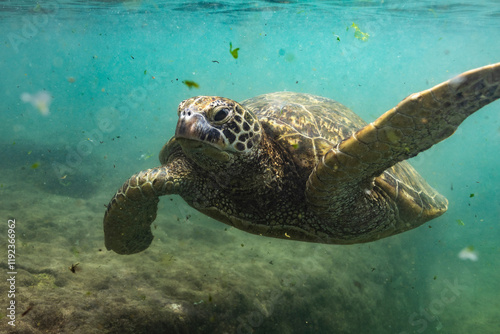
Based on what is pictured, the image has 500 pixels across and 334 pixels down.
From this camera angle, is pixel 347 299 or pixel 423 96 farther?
pixel 347 299

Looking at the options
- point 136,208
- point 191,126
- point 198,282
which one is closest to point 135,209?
point 136,208

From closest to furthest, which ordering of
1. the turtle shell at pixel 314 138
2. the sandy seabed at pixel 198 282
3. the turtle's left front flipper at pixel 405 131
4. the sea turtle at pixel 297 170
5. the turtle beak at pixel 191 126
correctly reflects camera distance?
the turtle's left front flipper at pixel 405 131 → the sea turtle at pixel 297 170 → the turtle beak at pixel 191 126 → the sandy seabed at pixel 198 282 → the turtle shell at pixel 314 138

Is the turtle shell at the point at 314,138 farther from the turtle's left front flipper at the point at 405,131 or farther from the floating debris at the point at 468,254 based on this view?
the floating debris at the point at 468,254

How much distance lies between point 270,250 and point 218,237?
1567 millimetres

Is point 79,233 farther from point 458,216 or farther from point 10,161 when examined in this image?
point 458,216

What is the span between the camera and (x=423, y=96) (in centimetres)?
199

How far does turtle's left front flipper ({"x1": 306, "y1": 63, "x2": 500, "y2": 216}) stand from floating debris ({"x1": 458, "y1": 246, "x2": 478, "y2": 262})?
12.7 metres

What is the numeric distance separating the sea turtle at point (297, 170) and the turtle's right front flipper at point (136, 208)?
15 millimetres

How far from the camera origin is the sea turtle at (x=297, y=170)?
226cm

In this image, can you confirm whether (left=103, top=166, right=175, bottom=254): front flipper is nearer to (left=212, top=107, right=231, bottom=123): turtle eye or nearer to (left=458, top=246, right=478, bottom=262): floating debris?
(left=212, top=107, right=231, bottom=123): turtle eye

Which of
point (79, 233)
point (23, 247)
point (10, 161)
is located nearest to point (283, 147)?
point (23, 247)

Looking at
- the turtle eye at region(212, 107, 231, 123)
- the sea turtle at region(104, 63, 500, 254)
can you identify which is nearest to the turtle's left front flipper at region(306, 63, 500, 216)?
the sea turtle at region(104, 63, 500, 254)

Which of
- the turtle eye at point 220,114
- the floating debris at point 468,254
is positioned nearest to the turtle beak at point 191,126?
the turtle eye at point 220,114

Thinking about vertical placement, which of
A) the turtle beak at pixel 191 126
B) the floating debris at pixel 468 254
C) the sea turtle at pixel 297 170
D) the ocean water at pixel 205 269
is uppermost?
the turtle beak at pixel 191 126
